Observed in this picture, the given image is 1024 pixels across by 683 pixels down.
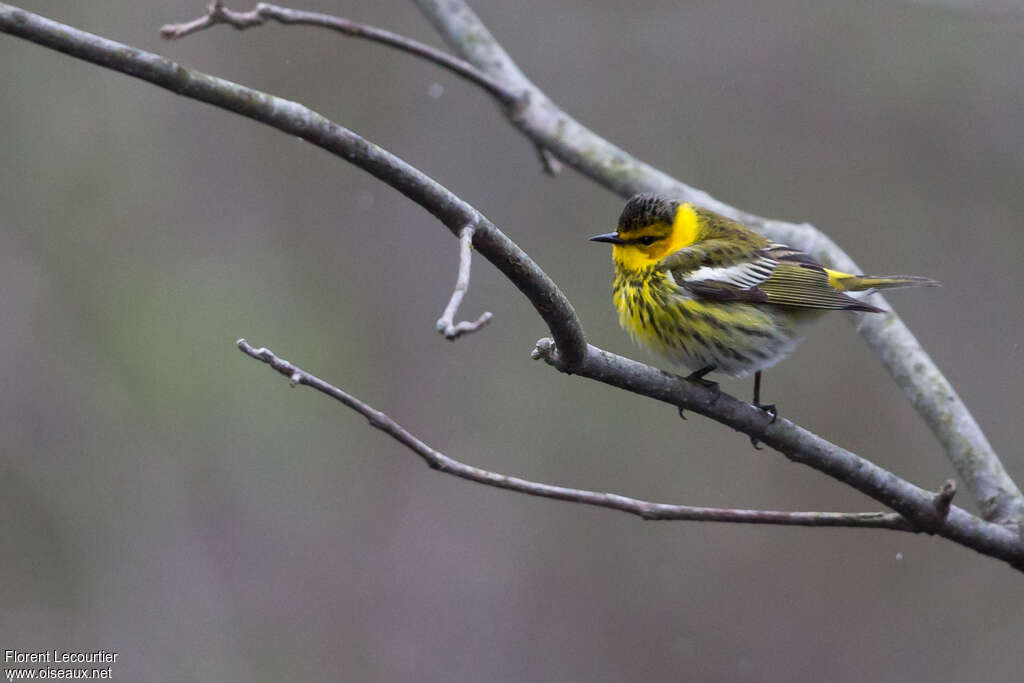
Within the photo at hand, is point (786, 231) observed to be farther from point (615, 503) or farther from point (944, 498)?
point (615, 503)

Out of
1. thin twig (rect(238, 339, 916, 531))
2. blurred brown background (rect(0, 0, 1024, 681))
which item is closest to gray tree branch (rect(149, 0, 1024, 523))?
thin twig (rect(238, 339, 916, 531))

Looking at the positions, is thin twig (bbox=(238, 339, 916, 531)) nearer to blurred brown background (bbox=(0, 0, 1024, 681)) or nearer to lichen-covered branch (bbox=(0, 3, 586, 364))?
lichen-covered branch (bbox=(0, 3, 586, 364))


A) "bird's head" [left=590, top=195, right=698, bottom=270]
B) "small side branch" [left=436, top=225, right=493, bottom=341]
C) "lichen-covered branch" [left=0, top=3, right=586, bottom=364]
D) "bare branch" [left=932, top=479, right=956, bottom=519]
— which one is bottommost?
"bare branch" [left=932, top=479, right=956, bottom=519]

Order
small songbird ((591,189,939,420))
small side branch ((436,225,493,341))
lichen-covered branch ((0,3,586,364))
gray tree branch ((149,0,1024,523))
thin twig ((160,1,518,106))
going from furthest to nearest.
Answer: small songbird ((591,189,939,420)) → gray tree branch ((149,0,1024,523)) → thin twig ((160,1,518,106)) → lichen-covered branch ((0,3,586,364)) → small side branch ((436,225,493,341))

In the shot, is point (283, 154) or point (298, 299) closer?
point (298, 299)

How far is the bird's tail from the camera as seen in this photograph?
4.43 meters

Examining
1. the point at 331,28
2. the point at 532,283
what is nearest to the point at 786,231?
the point at 331,28

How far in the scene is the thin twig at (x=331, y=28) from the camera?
2939mm

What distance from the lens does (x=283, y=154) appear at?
9586 millimetres

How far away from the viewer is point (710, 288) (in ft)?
14.5

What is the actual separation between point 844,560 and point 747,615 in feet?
3.28

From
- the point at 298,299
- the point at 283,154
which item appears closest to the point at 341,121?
the point at 283,154

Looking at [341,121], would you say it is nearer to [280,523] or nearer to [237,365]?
[237,365]

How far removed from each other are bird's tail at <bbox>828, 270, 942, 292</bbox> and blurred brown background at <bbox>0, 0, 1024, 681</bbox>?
432 cm
